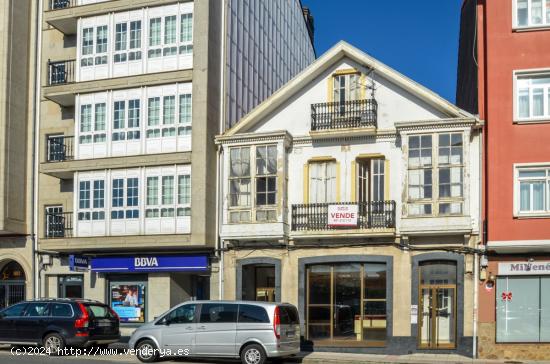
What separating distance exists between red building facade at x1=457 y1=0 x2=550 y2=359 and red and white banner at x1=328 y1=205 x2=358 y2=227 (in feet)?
12.8

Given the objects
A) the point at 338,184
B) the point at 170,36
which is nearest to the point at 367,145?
the point at 338,184

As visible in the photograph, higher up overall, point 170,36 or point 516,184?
point 170,36

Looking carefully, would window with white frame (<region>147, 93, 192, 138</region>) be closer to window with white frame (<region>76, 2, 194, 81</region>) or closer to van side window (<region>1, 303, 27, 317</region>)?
window with white frame (<region>76, 2, 194, 81</region>)

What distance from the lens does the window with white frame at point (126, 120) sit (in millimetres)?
26750

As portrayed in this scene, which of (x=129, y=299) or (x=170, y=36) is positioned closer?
(x=170, y=36)

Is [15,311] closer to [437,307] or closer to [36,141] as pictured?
[36,141]

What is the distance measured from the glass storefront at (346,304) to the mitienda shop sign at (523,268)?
360cm

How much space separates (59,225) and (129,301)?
3971mm

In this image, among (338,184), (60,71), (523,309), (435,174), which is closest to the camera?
(523,309)

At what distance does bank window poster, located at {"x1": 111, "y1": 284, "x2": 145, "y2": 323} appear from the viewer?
88.2 ft

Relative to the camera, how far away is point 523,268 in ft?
72.4

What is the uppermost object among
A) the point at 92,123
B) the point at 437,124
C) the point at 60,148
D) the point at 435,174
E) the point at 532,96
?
the point at 532,96

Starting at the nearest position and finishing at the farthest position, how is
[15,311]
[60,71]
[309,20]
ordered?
[15,311] < [60,71] < [309,20]

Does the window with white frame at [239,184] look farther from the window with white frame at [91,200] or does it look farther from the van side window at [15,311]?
the van side window at [15,311]
